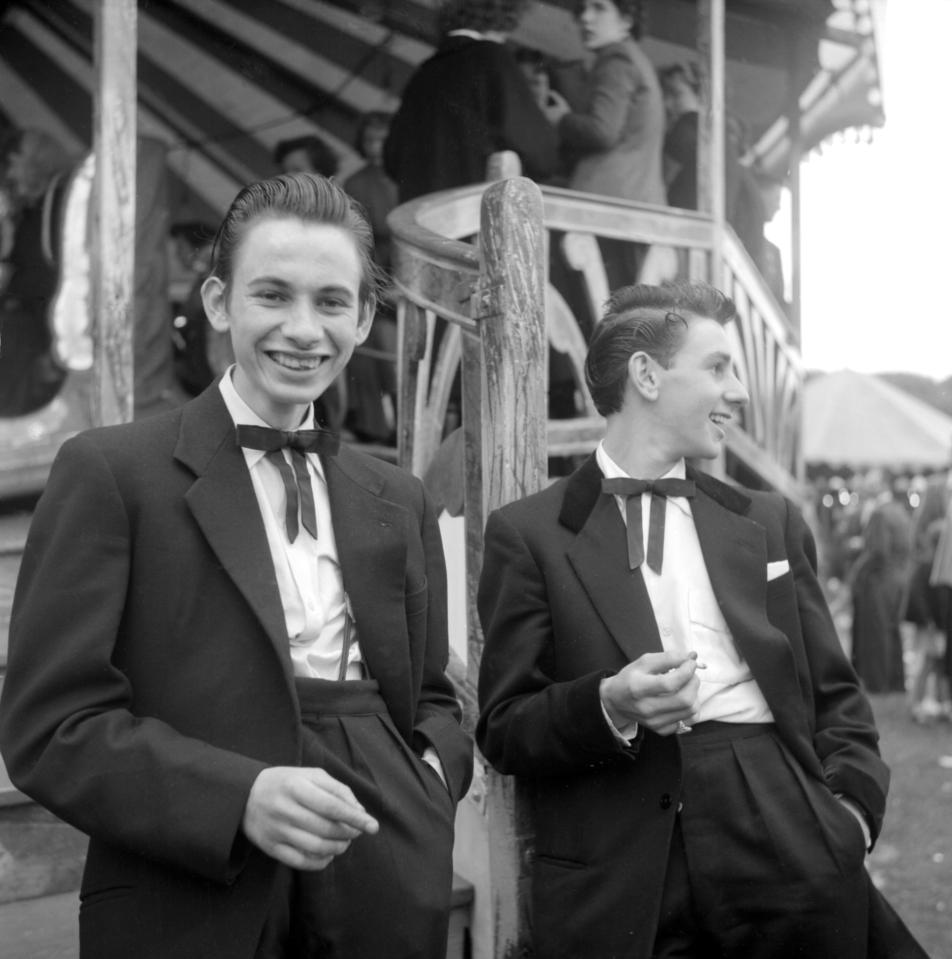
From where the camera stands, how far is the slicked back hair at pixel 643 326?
2.53 meters

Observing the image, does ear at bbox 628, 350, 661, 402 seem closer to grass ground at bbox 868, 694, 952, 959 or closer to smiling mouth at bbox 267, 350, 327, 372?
smiling mouth at bbox 267, 350, 327, 372

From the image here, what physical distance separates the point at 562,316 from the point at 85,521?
403cm

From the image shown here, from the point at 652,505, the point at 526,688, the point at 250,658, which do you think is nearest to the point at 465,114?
the point at 652,505

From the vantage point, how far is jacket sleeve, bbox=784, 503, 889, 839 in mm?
2396

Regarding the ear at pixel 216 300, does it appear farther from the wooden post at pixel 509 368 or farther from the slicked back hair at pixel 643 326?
the wooden post at pixel 509 368

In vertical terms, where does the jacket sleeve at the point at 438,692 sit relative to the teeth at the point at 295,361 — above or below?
below

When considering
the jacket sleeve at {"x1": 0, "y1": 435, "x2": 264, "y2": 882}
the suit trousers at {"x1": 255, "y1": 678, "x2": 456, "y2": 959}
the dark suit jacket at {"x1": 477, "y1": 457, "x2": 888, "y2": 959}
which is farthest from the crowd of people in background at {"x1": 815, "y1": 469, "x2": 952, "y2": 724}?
the jacket sleeve at {"x1": 0, "y1": 435, "x2": 264, "y2": 882}

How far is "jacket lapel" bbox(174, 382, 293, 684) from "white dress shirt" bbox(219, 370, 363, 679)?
0.11 ft

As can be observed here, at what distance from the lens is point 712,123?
5.97 metres

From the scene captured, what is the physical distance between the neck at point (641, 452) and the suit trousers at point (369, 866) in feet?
2.91

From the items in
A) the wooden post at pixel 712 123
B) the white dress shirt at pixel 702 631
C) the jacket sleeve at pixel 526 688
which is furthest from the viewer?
the wooden post at pixel 712 123

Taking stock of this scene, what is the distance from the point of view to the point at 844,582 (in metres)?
17.7

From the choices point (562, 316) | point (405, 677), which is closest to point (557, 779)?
point (405, 677)

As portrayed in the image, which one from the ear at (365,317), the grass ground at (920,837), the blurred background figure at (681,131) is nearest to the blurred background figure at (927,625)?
the grass ground at (920,837)
